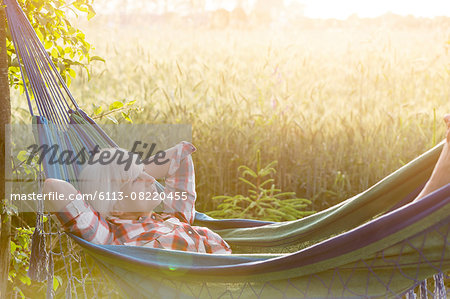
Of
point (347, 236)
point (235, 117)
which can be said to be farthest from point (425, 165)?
point (235, 117)

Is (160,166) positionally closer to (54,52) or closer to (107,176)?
(107,176)

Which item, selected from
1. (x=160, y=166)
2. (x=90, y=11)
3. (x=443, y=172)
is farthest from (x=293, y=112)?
(x=443, y=172)

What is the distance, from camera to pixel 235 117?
3350 mm

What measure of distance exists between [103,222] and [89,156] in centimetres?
25

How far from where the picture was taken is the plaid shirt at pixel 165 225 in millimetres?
1483

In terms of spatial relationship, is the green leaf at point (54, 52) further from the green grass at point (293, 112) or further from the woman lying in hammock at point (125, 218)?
the green grass at point (293, 112)

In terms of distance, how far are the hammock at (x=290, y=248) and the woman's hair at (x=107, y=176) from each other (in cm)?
6

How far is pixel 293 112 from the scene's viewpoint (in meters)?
3.48

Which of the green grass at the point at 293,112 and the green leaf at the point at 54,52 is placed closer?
the green leaf at the point at 54,52

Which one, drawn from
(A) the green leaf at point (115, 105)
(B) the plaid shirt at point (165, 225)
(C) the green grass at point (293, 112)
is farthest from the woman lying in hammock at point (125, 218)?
(C) the green grass at point (293, 112)

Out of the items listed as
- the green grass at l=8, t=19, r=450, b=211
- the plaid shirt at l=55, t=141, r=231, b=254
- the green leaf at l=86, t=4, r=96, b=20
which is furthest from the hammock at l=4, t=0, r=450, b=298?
the green grass at l=8, t=19, r=450, b=211

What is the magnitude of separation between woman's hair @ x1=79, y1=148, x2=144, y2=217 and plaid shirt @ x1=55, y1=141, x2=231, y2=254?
0.12ft

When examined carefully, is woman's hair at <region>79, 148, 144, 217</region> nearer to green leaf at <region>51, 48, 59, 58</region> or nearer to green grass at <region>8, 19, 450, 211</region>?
green leaf at <region>51, 48, 59, 58</region>

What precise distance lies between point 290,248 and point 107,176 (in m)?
0.62
